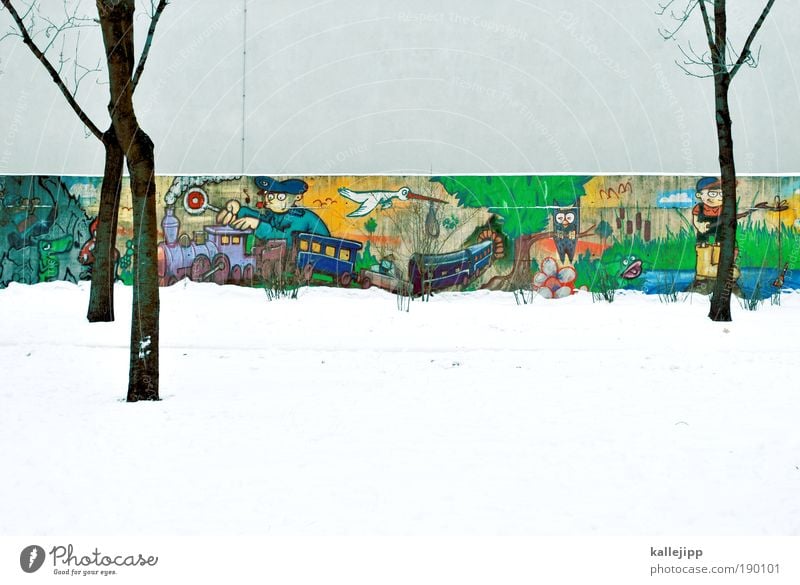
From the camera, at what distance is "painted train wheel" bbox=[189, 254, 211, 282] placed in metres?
19.0

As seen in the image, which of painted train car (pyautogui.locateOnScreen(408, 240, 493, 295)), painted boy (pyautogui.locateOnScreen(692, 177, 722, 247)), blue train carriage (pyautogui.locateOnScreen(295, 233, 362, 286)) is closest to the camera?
painted boy (pyautogui.locateOnScreen(692, 177, 722, 247))

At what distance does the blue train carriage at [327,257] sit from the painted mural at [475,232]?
0.03 m

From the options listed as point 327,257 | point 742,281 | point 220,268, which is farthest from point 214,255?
point 742,281

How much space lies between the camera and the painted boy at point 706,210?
18.2 meters

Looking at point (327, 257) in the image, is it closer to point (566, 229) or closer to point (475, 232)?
point (475, 232)

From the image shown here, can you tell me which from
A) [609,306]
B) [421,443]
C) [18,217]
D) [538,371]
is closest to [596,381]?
[538,371]

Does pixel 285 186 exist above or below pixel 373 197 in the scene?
above

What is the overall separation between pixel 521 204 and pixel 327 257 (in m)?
5.05

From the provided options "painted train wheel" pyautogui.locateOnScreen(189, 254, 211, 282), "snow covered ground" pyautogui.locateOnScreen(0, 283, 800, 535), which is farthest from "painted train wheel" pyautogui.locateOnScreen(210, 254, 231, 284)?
"snow covered ground" pyautogui.locateOnScreen(0, 283, 800, 535)

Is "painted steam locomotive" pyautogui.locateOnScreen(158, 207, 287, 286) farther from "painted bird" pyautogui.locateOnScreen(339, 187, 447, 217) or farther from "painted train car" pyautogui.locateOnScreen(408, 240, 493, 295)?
"painted train car" pyautogui.locateOnScreen(408, 240, 493, 295)

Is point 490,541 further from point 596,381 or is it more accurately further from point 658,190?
point 658,190

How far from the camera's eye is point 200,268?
1905cm

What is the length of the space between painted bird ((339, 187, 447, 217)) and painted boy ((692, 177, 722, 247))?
628 cm

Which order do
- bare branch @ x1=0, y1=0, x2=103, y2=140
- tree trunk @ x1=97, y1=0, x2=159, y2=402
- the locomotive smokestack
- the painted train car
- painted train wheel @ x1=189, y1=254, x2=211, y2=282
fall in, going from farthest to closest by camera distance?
the locomotive smokestack
painted train wheel @ x1=189, y1=254, x2=211, y2=282
the painted train car
bare branch @ x1=0, y1=0, x2=103, y2=140
tree trunk @ x1=97, y1=0, x2=159, y2=402
